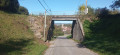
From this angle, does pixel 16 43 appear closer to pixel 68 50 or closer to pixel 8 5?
pixel 68 50

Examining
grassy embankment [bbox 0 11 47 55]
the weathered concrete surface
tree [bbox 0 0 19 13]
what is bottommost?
the weathered concrete surface

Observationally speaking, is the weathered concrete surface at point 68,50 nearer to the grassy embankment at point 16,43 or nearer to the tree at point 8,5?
the grassy embankment at point 16,43

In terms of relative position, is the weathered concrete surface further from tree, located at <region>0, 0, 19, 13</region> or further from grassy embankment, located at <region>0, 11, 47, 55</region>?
Result: tree, located at <region>0, 0, 19, 13</region>

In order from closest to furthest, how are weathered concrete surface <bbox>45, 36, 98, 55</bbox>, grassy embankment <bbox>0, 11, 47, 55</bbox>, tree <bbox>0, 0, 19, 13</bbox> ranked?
1. grassy embankment <bbox>0, 11, 47, 55</bbox>
2. weathered concrete surface <bbox>45, 36, 98, 55</bbox>
3. tree <bbox>0, 0, 19, 13</bbox>

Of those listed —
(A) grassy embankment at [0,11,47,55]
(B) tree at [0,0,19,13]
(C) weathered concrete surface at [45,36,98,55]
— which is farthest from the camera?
(B) tree at [0,0,19,13]

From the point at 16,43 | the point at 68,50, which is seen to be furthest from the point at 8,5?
the point at 68,50

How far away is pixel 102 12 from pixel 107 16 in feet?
7.45

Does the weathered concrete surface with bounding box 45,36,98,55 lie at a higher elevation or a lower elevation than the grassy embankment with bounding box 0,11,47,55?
lower

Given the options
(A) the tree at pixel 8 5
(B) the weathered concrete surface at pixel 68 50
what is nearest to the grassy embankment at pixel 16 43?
(B) the weathered concrete surface at pixel 68 50

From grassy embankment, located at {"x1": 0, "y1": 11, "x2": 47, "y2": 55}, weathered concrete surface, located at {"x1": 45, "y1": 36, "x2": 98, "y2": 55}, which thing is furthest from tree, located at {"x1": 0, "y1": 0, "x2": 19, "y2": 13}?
weathered concrete surface, located at {"x1": 45, "y1": 36, "x2": 98, "y2": 55}

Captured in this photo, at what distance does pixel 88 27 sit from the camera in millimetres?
37594

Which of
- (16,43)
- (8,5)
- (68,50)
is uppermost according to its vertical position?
(8,5)

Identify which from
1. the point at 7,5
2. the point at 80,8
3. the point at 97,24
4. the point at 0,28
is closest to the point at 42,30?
the point at 7,5

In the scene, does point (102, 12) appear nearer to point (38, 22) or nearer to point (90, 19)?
point (90, 19)
